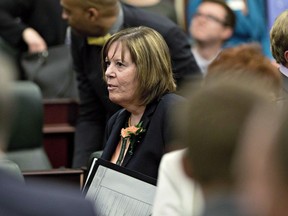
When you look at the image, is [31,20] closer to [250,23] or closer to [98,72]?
[250,23]

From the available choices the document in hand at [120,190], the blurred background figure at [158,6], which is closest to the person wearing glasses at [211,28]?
the blurred background figure at [158,6]

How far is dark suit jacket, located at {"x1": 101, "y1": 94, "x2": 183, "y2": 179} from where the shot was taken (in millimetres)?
3660

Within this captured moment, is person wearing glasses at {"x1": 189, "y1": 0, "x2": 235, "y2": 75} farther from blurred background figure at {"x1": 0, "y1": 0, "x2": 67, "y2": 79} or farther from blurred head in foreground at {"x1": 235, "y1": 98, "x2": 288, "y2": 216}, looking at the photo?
blurred head in foreground at {"x1": 235, "y1": 98, "x2": 288, "y2": 216}

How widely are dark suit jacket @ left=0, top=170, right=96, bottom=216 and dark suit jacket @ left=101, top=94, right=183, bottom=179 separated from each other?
72.6 inches

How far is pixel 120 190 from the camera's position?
3.37 metres

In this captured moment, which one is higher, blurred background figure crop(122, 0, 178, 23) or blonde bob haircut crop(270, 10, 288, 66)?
blonde bob haircut crop(270, 10, 288, 66)

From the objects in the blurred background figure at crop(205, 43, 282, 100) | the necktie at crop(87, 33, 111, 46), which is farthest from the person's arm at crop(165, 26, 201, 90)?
the blurred background figure at crop(205, 43, 282, 100)

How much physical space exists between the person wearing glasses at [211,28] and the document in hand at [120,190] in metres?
2.84

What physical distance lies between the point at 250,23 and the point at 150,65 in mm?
2628

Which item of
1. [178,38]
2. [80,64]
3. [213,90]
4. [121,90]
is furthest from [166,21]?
[213,90]

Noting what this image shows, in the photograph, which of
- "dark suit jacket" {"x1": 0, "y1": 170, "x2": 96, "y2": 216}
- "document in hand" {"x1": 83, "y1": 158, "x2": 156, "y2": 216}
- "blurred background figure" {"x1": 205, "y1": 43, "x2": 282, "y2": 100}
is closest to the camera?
"dark suit jacket" {"x1": 0, "y1": 170, "x2": 96, "y2": 216}

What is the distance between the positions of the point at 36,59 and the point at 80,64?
5.22 ft

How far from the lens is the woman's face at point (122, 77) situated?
3.82 metres

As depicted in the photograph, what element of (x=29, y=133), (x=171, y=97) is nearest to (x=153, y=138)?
(x=171, y=97)
